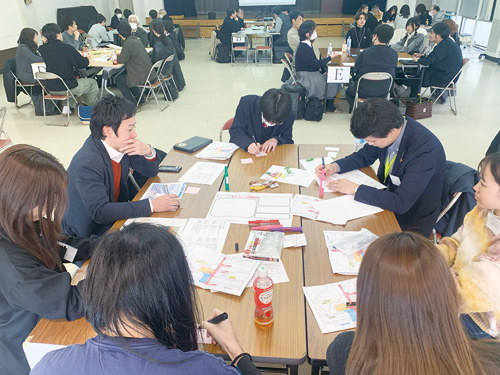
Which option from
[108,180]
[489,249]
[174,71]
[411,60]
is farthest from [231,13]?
[489,249]

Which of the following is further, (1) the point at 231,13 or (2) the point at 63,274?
(1) the point at 231,13

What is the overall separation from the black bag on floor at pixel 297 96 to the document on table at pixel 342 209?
3.40 metres

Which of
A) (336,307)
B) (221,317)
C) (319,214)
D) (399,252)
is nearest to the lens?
(399,252)

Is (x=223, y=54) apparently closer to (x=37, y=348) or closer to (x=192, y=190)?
(x=192, y=190)

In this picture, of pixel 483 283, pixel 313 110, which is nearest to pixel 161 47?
pixel 313 110

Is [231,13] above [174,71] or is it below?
above

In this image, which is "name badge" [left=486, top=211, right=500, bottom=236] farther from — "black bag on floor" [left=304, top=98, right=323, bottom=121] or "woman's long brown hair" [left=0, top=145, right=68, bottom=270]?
"black bag on floor" [left=304, top=98, right=323, bottom=121]

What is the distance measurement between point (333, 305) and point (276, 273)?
285mm

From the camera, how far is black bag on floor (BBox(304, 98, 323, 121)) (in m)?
5.51

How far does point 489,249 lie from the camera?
4.87 ft

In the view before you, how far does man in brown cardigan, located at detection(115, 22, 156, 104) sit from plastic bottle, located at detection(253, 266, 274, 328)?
5.31m

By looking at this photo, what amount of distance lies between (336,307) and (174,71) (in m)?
6.36

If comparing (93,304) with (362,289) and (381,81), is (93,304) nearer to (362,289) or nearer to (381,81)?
(362,289)

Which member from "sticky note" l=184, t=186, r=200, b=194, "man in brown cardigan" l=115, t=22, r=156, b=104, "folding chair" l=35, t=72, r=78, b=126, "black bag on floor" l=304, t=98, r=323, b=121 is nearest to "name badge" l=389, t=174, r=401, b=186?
"sticky note" l=184, t=186, r=200, b=194
